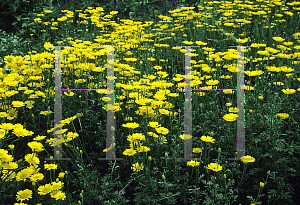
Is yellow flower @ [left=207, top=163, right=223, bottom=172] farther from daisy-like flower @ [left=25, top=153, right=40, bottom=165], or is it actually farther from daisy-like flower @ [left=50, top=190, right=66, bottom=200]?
daisy-like flower @ [left=25, top=153, right=40, bottom=165]

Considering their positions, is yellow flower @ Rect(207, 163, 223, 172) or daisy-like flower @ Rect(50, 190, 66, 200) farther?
yellow flower @ Rect(207, 163, 223, 172)

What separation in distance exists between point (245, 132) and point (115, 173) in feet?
3.33

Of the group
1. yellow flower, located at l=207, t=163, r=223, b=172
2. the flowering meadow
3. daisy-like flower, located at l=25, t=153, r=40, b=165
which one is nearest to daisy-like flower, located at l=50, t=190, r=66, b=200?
the flowering meadow

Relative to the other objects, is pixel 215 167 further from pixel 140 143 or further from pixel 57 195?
pixel 57 195

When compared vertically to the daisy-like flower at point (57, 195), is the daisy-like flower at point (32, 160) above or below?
above

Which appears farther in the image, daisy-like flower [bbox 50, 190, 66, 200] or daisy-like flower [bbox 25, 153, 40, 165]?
daisy-like flower [bbox 25, 153, 40, 165]

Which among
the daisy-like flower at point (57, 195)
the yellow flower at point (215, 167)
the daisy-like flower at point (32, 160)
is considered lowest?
the daisy-like flower at point (57, 195)

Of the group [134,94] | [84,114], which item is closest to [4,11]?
[84,114]

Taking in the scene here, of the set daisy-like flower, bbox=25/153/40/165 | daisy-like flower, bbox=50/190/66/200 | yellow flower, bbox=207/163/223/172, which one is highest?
A: daisy-like flower, bbox=25/153/40/165

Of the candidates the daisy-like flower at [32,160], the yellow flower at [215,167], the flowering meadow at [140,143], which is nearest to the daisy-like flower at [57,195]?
the flowering meadow at [140,143]

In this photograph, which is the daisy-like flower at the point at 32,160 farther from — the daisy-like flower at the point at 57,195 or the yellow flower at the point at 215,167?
the yellow flower at the point at 215,167

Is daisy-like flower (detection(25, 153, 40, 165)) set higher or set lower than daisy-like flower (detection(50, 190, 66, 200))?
higher

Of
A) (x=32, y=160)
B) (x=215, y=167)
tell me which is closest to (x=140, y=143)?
(x=215, y=167)

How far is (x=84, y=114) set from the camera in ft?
8.54
